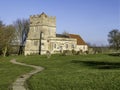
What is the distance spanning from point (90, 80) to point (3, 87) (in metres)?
5.07

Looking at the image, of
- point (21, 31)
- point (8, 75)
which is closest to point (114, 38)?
point (21, 31)

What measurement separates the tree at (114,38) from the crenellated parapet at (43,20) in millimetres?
40729

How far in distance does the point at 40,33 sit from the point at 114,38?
150 feet

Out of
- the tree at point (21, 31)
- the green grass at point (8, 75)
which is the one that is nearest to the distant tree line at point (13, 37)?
the tree at point (21, 31)

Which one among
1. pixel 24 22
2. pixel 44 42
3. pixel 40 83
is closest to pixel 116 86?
pixel 40 83

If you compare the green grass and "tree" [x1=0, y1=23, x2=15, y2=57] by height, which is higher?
"tree" [x1=0, y1=23, x2=15, y2=57]

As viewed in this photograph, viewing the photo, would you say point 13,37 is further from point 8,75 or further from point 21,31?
point 8,75

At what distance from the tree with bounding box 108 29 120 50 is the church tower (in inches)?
1618

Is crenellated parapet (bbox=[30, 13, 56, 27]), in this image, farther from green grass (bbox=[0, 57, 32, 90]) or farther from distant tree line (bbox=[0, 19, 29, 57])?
green grass (bbox=[0, 57, 32, 90])

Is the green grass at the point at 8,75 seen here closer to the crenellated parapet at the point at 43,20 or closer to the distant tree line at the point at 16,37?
the distant tree line at the point at 16,37

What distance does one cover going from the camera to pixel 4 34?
62375mm

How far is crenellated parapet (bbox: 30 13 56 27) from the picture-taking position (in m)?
71.8

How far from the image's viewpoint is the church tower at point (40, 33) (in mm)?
71494

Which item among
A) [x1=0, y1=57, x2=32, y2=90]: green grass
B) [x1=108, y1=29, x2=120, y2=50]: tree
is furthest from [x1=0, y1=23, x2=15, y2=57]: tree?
[x1=108, y1=29, x2=120, y2=50]: tree
